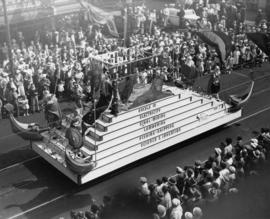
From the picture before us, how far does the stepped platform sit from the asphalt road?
48 centimetres

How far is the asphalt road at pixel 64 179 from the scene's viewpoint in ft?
51.3

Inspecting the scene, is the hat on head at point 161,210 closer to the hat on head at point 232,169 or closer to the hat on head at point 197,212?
the hat on head at point 197,212

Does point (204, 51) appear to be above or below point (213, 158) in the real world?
below

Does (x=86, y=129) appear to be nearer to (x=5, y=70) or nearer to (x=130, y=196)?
(x=130, y=196)

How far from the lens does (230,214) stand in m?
15.0

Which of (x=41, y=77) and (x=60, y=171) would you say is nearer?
(x=60, y=171)

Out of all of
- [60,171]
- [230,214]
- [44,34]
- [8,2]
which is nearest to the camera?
[230,214]

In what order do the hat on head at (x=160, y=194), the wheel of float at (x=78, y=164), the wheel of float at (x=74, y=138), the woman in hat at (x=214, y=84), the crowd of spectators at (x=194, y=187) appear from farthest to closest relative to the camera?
the woman in hat at (x=214, y=84)
the wheel of float at (x=74, y=138)
the wheel of float at (x=78, y=164)
the hat on head at (x=160, y=194)
the crowd of spectators at (x=194, y=187)

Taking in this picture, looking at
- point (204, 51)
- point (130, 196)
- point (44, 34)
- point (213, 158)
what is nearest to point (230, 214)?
point (213, 158)

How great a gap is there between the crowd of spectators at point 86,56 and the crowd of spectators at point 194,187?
5102mm

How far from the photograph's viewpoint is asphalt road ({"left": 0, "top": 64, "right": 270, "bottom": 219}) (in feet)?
51.3

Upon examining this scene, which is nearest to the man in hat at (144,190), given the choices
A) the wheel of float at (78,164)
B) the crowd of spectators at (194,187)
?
the crowd of spectators at (194,187)

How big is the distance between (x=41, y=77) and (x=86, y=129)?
616 centimetres

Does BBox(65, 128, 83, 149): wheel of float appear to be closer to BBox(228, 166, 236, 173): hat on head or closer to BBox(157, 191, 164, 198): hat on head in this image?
BBox(157, 191, 164, 198): hat on head
